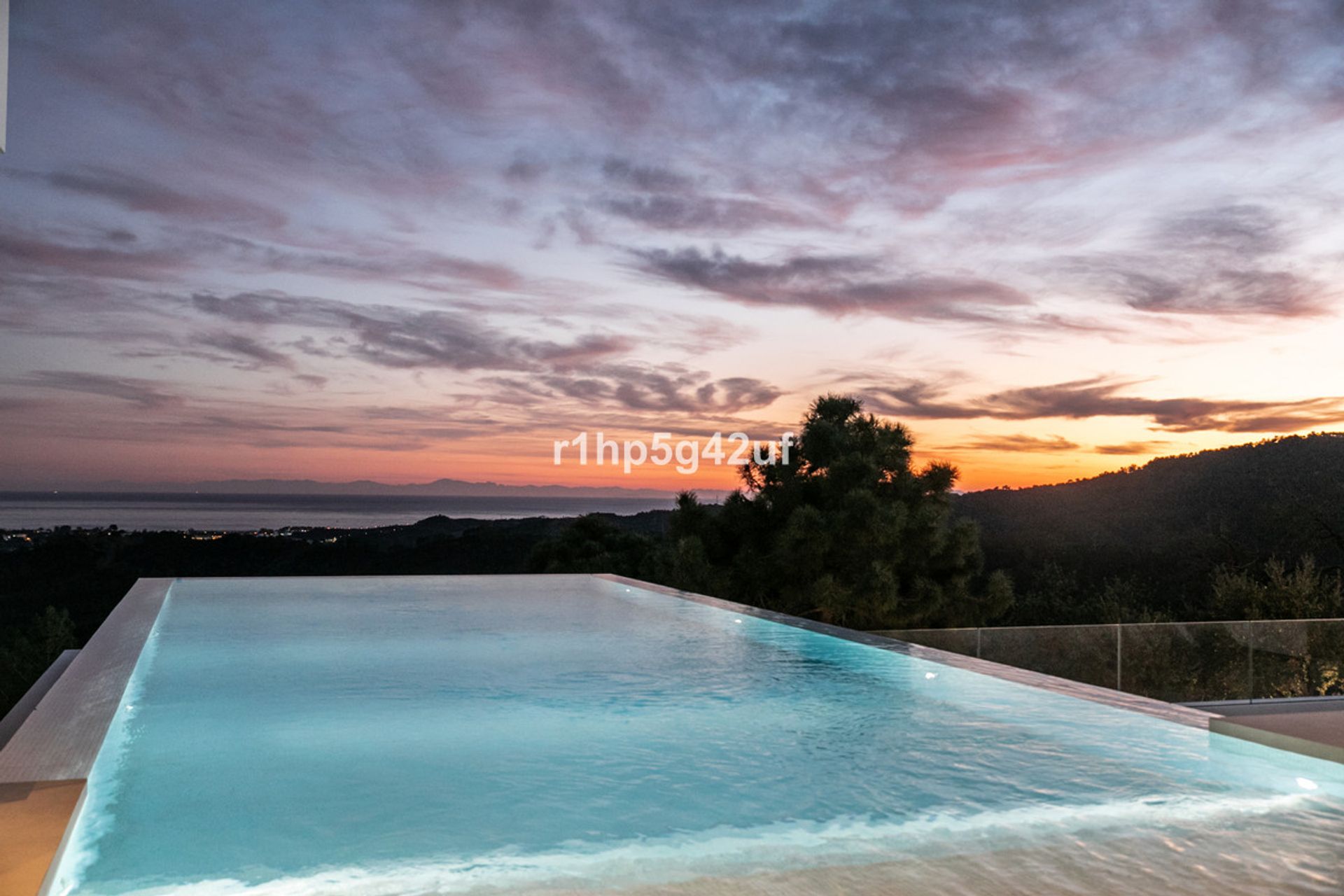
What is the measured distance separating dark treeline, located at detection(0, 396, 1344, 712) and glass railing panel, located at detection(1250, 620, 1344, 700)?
664cm

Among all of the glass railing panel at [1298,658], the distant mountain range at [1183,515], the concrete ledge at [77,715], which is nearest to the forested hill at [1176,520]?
the distant mountain range at [1183,515]

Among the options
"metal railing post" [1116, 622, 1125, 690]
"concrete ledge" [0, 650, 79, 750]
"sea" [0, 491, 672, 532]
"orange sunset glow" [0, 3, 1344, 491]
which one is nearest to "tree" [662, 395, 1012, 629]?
"orange sunset glow" [0, 3, 1344, 491]

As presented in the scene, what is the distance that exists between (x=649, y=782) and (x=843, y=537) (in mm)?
11220

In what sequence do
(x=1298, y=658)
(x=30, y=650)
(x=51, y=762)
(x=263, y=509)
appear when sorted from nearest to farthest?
1. (x=51, y=762)
2. (x=1298, y=658)
3. (x=263, y=509)
4. (x=30, y=650)

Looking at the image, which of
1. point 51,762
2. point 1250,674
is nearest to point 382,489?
point 1250,674

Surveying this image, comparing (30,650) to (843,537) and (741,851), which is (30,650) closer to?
(843,537)

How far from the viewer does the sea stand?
62.4 ft

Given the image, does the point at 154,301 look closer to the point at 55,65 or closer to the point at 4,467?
the point at 55,65

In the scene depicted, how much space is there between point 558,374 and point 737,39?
6.90 m

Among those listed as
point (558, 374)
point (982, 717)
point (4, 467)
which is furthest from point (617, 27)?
point (4, 467)

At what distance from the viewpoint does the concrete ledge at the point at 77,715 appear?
2566 millimetres

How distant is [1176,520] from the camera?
80.5ft

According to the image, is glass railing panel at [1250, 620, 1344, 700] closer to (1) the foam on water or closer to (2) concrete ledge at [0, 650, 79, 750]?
(1) the foam on water

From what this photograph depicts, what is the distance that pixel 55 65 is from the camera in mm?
10680
